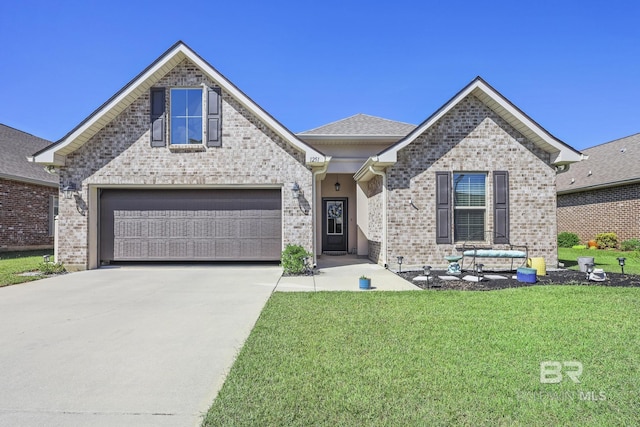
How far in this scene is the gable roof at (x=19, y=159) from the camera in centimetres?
1593

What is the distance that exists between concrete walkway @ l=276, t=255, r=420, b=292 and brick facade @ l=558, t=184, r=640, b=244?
42.7 ft

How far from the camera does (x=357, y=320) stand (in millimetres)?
5129

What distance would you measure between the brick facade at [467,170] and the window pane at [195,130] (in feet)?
19.4

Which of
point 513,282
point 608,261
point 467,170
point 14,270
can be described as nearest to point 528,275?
point 513,282

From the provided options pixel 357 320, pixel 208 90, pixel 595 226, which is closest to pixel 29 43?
pixel 208 90

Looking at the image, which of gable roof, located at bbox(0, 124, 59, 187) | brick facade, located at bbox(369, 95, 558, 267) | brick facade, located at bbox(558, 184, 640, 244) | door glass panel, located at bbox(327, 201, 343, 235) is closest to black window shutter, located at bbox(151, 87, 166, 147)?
Answer: brick facade, located at bbox(369, 95, 558, 267)

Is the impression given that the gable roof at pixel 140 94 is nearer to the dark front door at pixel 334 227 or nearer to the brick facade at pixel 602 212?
the dark front door at pixel 334 227

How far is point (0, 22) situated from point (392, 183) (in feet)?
41.3

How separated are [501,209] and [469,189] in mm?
1077

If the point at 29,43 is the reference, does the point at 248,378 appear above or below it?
below

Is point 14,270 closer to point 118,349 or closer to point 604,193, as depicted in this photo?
point 118,349

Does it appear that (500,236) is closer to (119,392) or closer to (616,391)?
(616,391)

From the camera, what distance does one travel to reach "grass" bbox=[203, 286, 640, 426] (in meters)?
2.65

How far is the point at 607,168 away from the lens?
18281 millimetres
